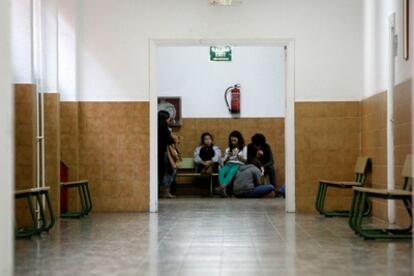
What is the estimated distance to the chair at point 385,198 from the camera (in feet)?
21.4

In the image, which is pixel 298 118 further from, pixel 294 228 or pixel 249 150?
pixel 249 150

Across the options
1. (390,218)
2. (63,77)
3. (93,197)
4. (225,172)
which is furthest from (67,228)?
(225,172)

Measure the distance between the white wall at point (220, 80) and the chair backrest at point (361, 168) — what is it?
532 cm

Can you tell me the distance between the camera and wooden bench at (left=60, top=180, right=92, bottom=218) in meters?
9.22

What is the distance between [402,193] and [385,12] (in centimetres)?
291

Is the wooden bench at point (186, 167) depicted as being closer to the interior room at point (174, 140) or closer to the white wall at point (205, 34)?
the interior room at point (174, 140)

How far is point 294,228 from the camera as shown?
776cm

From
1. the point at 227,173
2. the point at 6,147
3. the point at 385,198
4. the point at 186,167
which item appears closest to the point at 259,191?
the point at 227,173

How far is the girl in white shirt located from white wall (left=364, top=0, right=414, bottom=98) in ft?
15.7

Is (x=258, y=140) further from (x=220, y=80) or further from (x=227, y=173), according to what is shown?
(x=220, y=80)

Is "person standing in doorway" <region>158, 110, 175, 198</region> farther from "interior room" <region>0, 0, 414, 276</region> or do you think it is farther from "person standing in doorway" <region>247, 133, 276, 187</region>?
"person standing in doorway" <region>247, 133, 276, 187</region>

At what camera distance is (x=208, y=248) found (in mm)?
6055

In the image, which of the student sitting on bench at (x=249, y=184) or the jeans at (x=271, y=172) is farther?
the jeans at (x=271, y=172)

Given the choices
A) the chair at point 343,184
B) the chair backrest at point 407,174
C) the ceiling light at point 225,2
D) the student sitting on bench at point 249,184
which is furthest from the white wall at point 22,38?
the student sitting on bench at point 249,184
